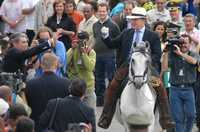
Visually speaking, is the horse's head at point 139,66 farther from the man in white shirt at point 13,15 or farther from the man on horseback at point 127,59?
the man in white shirt at point 13,15

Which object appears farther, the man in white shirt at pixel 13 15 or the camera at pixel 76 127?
the man in white shirt at pixel 13 15

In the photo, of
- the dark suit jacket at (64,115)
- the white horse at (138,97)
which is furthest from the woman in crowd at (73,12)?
the dark suit jacket at (64,115)

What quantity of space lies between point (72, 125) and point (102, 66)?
8.07 m

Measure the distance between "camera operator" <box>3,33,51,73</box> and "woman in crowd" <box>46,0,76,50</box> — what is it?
3.50 m

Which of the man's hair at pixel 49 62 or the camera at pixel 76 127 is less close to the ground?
the man's hair at pixel 49 62

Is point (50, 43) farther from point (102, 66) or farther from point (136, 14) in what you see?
point (102, 66)

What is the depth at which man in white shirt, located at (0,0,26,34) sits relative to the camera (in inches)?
704

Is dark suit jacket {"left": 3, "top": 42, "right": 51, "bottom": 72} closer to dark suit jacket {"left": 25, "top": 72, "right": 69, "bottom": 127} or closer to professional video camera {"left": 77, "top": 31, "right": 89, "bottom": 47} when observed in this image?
professional video camera {"left": 77, "top": 31, "right": 89, "bottom": 47}

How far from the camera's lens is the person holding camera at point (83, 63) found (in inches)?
547

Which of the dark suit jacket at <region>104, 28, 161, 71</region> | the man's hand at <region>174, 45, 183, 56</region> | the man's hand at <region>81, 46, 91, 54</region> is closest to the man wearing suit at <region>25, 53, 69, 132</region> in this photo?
the dark suit jacket at <region>104, 28, 161, 71</region>

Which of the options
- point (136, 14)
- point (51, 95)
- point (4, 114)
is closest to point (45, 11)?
point (136, 14)

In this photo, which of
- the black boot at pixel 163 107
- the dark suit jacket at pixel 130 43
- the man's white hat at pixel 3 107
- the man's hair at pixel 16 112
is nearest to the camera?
the man's hair at pixel 16 112

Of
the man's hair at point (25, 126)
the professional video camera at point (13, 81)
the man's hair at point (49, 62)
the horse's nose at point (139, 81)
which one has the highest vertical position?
the man's hair at point (49, 62)

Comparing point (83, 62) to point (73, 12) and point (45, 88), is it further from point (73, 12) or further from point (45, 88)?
point (73, 12)
